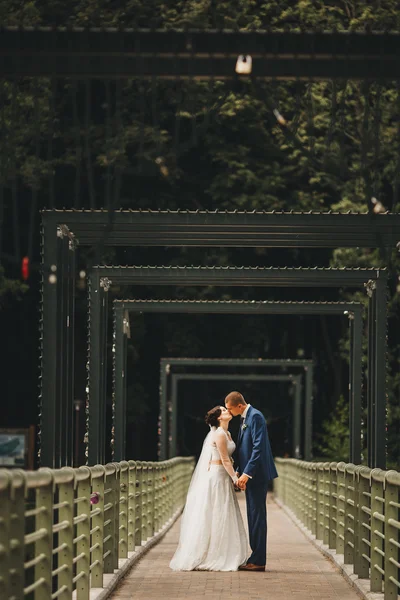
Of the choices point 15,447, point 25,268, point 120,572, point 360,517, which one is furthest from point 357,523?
point 25,268

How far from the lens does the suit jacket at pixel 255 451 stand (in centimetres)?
1370

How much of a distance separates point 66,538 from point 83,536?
137 centimetres

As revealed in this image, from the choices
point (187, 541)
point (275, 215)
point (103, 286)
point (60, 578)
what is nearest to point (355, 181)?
point (103, 286)

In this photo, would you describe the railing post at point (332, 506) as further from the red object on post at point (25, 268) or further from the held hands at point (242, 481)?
the red object on post at point (25, 268)

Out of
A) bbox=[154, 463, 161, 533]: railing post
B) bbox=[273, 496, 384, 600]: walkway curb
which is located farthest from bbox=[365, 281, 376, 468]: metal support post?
bbox=[154, 463, 161, 533]: railing post

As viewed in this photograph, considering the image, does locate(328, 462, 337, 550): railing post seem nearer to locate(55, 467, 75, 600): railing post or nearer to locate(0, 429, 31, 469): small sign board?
locate(55, 467, 75, 600): railing post

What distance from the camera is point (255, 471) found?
45.0 ft

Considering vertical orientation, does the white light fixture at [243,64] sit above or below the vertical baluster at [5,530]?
above

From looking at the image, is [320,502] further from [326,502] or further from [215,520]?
[215,520]

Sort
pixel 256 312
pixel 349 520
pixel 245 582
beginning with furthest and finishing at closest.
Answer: pixel 256 312 → pixel 349 520 → pixel 245 582

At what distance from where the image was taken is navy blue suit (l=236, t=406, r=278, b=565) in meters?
13.7

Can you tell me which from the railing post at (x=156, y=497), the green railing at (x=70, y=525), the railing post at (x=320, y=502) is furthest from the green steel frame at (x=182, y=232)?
the railing post at (x=156, y=497)

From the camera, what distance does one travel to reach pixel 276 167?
1545 inches

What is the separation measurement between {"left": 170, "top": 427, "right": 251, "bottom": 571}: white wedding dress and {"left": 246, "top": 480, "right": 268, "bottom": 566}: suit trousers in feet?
0.63
